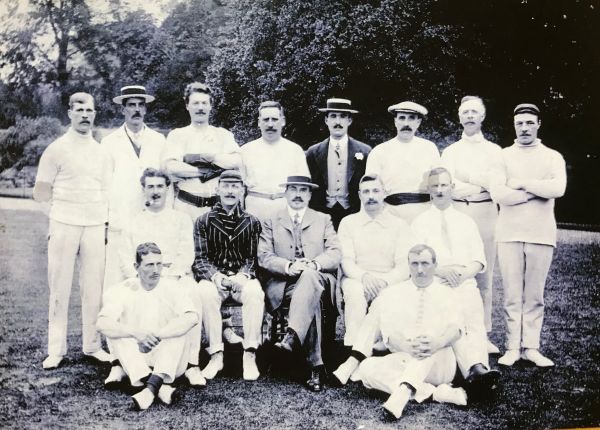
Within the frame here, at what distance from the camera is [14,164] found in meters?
3.26

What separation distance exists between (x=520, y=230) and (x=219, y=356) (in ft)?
6.33

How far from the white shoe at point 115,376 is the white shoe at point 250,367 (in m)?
0.62

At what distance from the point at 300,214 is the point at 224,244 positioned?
1.53 feet

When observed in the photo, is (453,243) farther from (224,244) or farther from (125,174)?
(125,174)

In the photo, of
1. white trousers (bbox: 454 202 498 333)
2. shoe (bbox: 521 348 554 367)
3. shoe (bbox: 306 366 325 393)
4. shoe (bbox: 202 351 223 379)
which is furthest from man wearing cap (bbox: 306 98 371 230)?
shoe (bbox: 521 348 554 367)

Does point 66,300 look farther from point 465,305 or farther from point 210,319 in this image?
point 465,305

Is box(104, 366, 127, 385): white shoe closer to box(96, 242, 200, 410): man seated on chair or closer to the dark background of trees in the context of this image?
box(96, 242, 200, 410): man seated on chair

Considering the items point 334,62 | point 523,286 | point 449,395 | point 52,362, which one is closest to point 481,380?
point 449,395

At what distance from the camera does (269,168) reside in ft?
12.9

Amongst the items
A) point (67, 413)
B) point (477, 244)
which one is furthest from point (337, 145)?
point (67, 413)

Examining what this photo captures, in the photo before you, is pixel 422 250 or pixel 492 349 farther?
pixel 492 349

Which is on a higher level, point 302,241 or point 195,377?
point 302,241

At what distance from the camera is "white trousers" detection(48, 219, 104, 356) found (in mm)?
3430

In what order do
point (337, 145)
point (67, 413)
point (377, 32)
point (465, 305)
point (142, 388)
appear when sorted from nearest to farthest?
point (67, 413) < point (142, 388) < point (465, 305) < point (377, 32) < point (337, 145)
